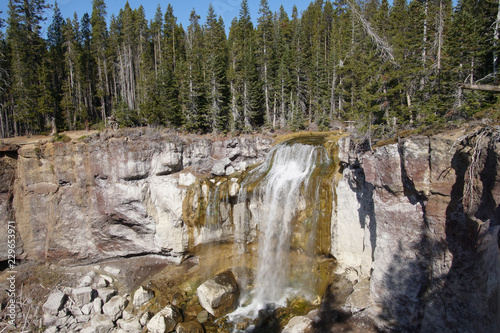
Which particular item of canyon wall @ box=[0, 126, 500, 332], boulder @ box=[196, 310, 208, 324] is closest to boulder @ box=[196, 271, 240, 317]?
boulder @ box=[196, 310, 208, 324]

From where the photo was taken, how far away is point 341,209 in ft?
50.3

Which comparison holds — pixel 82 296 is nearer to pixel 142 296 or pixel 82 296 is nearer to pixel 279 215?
pixel 142 296

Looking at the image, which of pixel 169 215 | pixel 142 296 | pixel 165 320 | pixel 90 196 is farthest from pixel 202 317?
pixel 90 196

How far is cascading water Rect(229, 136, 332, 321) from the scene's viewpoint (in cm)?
1585

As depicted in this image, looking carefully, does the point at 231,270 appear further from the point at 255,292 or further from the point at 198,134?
the point at 198,134

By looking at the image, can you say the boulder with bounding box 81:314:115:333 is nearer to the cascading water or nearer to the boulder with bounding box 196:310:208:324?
the boulder with bounding box 196:310:208:324

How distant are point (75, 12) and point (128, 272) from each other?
4266cm

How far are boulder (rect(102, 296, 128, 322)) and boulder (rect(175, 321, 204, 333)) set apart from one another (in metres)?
4.58

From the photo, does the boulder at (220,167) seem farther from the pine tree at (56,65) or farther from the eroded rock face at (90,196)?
the pine tree at (56,65)

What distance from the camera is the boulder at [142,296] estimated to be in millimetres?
17062

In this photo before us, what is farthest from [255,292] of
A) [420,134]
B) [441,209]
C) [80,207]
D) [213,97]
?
[213,97]

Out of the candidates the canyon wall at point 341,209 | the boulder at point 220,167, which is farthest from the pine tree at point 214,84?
the boulder at point 220,167

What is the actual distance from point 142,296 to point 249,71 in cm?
2505

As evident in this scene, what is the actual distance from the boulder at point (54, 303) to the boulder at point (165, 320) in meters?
6.52
